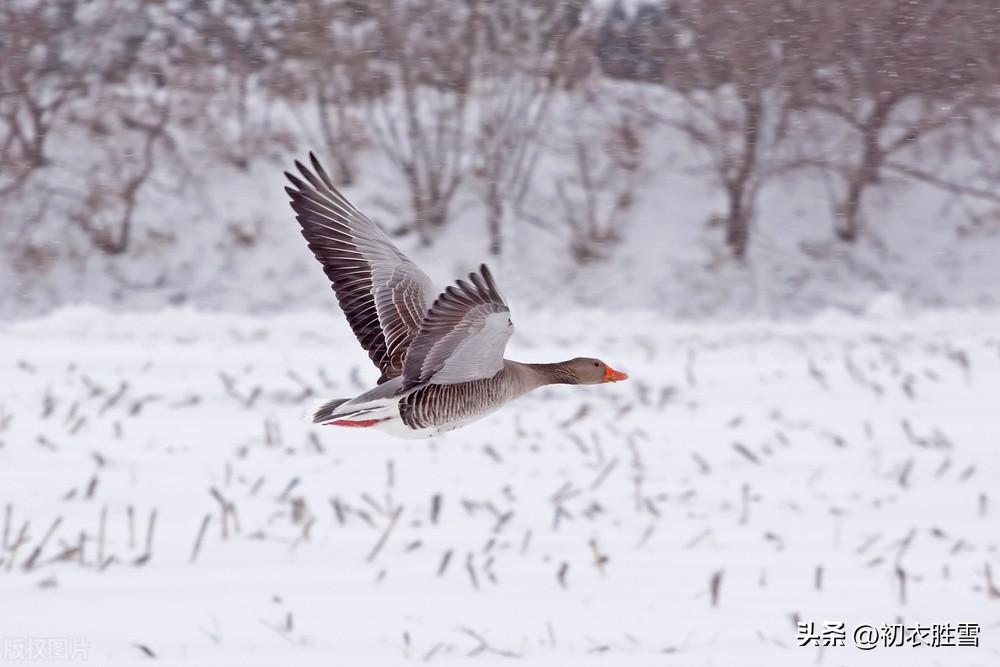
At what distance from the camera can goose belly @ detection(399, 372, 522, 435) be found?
260cm

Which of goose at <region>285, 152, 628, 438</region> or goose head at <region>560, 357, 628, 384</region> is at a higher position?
goose at <region>285, 152, 628, 438</region>

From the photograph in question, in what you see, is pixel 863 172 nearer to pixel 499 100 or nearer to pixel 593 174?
pixel 593 174

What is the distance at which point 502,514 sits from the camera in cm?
632

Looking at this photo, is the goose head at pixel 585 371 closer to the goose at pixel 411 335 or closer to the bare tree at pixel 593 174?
the goose at pixel 411 335

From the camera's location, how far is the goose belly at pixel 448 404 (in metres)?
2.60

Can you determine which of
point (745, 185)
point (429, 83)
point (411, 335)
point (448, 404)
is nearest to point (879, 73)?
point (745, 185)

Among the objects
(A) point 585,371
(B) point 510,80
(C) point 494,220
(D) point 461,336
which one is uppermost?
(D) point 461,336

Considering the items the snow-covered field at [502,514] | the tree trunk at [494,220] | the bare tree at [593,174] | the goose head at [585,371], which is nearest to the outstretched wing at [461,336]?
the goose head at [585,371]

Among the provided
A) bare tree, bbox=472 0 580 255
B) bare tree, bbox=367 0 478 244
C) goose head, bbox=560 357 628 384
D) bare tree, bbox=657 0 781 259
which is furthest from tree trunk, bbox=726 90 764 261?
goose head, bbox=560 357 628 384

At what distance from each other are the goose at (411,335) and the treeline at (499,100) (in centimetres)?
1036

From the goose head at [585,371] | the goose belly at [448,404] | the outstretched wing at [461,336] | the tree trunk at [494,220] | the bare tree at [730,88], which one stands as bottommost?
the tree trunk at [494,220]

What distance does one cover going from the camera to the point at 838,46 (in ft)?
50.0

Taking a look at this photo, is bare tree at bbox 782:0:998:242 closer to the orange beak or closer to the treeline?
the treeline

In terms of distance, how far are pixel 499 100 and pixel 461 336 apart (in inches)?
492
